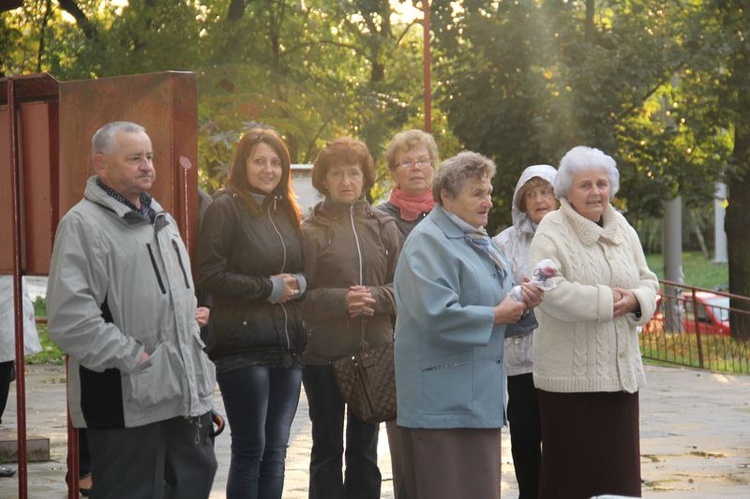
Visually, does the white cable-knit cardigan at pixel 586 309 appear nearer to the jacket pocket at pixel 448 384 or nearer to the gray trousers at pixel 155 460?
the jacket pocket at pixel 448 384

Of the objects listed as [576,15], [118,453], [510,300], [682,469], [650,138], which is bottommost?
[682,469]

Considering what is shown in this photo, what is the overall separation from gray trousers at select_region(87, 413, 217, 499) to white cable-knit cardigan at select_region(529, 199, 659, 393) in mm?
1563

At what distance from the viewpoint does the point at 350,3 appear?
30.9 meters

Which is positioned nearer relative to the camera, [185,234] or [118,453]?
[118,453]

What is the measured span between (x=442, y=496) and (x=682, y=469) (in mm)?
4526

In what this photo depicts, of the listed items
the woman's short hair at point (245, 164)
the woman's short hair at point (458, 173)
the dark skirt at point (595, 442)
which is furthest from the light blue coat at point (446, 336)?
the woman's short hair at point (245, 164)

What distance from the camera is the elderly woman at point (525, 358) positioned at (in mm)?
7367

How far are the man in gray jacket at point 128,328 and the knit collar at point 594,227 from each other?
1.78 metres

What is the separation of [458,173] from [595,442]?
1313 millimetres

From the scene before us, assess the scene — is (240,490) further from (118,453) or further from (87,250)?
(87,250)

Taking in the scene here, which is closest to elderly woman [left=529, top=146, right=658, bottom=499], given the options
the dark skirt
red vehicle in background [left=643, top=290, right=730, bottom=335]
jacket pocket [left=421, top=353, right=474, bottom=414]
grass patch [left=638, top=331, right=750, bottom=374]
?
the dark skirt

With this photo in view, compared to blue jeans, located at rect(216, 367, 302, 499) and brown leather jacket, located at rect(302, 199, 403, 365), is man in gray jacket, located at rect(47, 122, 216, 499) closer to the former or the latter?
blue jeans, located at rect(216, 367, 302, 499)

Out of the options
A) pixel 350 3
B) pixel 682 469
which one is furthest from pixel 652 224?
pixel 682 469

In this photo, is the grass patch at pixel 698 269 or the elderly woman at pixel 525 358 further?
the grass patch at pixel 698 269
